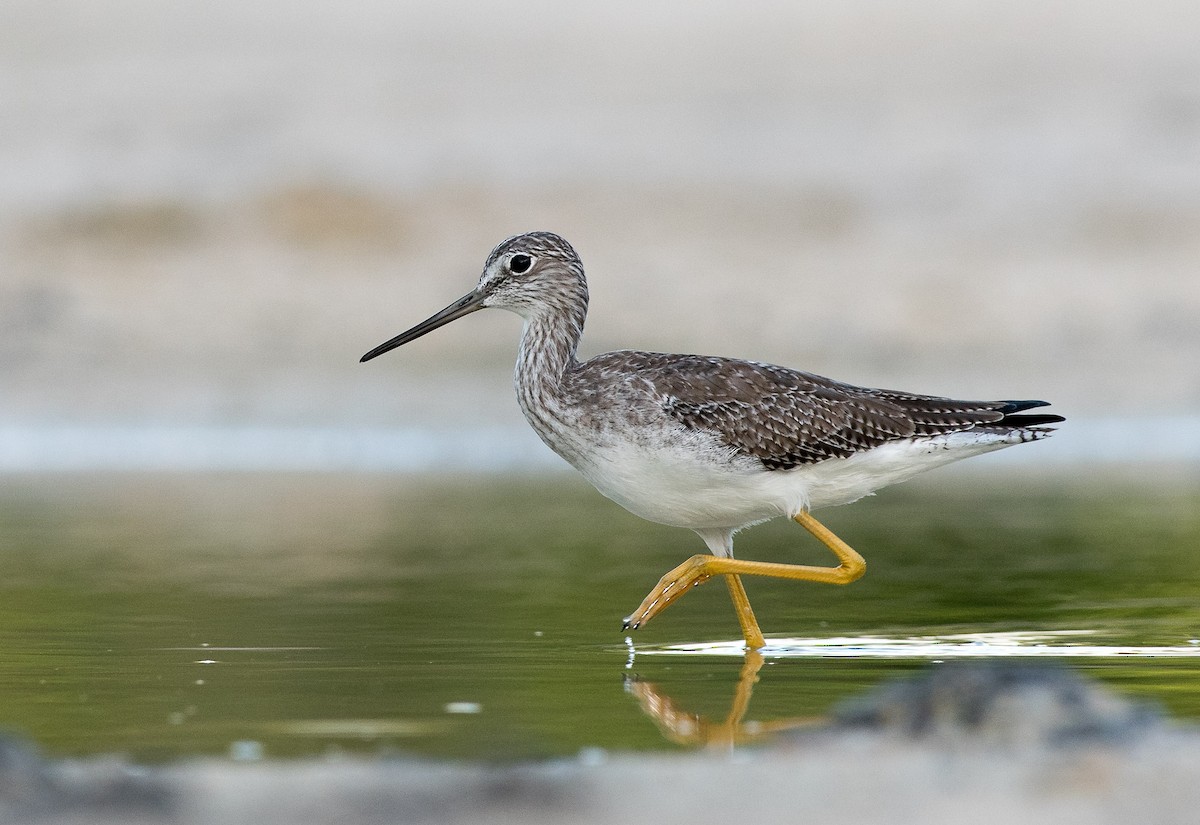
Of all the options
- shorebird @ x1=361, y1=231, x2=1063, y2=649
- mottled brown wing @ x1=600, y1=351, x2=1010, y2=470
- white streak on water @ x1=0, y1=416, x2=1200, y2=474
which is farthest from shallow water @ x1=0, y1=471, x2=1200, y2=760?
white streak on water @ x1=0, y1=416, x2=1200, y2=474

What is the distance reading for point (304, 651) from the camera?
9.15 meters

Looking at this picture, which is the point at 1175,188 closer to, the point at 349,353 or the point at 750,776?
the point at 349,353

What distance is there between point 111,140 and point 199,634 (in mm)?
33877

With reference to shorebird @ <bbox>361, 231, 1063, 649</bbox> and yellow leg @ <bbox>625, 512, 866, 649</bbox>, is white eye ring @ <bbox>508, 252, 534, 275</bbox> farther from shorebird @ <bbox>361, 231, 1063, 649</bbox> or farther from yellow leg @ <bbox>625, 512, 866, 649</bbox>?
yellow leg @ <bbox>625, 512, 866, 649</bbox>

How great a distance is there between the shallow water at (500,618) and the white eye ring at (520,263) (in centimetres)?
186

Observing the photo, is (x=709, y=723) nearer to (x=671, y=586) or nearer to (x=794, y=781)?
(x=794, y=781)

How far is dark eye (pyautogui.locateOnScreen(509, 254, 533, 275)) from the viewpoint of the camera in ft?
34.3

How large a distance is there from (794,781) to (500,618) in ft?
15.7

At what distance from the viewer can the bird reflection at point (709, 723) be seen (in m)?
6.84

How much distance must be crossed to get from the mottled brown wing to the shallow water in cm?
96

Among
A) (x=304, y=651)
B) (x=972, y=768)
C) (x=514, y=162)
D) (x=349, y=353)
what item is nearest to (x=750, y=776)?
(x=972, y=768)

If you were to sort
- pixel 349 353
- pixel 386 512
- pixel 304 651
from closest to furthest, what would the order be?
pixel 304 651 → pixel 386 512 → pixel 349 353

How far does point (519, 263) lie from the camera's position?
10461 mm

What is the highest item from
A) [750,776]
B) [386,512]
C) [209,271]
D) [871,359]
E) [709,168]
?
[709,168]
